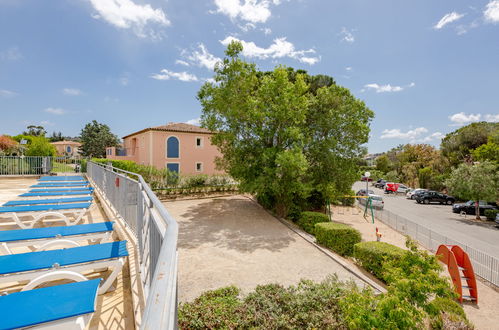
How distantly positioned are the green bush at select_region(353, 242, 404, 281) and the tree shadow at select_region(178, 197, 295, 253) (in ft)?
9.26

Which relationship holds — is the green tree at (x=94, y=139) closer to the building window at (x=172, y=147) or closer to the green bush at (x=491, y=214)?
the building window at (x=172, y=147)

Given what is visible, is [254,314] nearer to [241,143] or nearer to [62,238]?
[62,238]

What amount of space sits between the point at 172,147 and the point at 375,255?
24310 millimetres

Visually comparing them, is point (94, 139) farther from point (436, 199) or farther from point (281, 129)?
point (436, 199)

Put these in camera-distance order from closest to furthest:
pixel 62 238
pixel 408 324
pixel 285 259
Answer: pixel 408 324 < pixel 62 238 < pixel 285 259

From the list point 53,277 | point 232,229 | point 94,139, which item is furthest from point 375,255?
point 94,139

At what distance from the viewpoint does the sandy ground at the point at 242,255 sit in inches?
265

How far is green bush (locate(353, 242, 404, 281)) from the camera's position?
7.54 m

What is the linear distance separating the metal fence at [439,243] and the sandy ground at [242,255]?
6.52 metres

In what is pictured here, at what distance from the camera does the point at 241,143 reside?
14734mm

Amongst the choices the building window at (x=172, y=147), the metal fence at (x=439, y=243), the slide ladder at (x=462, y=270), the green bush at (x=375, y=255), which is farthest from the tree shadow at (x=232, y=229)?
the building window at (x=172, y=147)

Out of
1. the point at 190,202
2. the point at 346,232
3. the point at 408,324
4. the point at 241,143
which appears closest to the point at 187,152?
the point at 190,202

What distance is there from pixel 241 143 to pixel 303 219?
5.79 meters

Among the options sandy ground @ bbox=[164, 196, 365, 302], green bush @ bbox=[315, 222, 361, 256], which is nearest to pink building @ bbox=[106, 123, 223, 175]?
sandy ground @ bbox=[164, 196, 365, 302]
